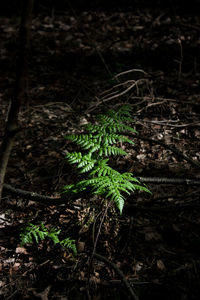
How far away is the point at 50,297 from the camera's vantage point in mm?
2281

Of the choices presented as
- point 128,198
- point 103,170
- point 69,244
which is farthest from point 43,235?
point 128,198

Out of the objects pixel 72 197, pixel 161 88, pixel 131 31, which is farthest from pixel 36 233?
pixel 131 31

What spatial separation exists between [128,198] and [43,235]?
1.08 m

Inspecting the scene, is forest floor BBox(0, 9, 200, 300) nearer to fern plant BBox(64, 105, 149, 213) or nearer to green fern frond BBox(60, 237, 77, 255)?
green fern frond BBox(60, 237, 77, 255)

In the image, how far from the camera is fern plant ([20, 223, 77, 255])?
251 centimetres

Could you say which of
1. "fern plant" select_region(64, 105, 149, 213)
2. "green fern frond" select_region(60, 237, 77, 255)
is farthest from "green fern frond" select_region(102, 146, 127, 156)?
"green fern frond" select_region(60, 237, 77, 255)

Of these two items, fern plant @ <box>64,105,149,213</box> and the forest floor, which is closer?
fern plant @ <box>64,105,149,213</box>

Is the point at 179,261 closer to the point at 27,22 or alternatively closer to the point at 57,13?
the point at 27,22

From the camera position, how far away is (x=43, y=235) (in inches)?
100

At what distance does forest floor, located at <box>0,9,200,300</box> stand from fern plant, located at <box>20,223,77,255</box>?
109mm

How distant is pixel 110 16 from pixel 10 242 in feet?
24.5

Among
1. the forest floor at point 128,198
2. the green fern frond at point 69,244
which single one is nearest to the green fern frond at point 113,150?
the forest floor at point 128,198

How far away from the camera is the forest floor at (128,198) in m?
2.37

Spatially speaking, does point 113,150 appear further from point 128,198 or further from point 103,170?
point 128,198
